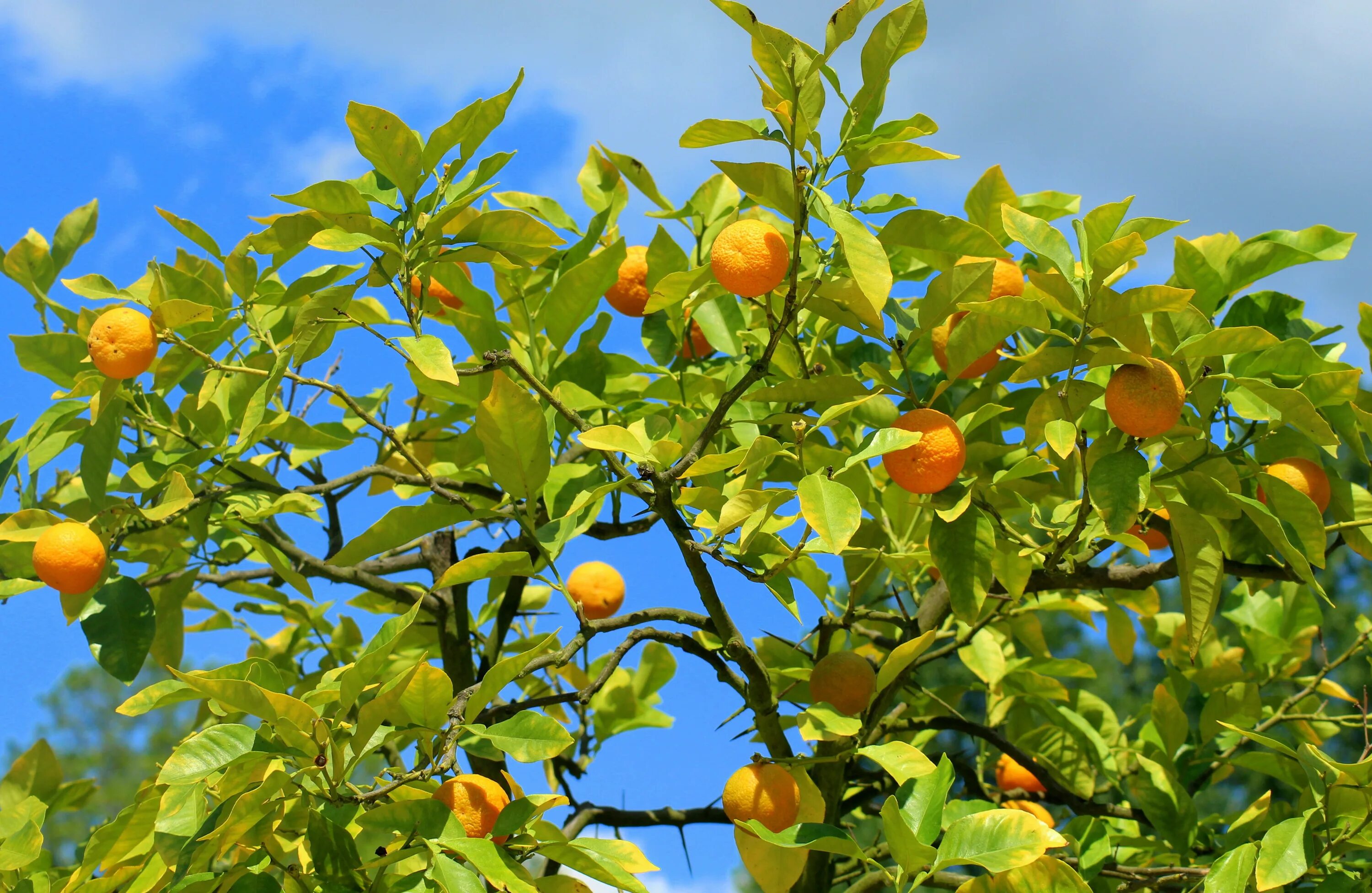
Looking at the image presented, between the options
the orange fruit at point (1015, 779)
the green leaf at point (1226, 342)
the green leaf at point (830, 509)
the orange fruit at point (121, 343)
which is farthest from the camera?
the orange fruit at point (1015, 779)

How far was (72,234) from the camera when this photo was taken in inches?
61.3

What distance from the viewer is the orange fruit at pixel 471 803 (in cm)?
106

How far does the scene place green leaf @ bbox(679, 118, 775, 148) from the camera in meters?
1.01

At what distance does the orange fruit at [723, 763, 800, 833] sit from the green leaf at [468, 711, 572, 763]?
0.88 feet

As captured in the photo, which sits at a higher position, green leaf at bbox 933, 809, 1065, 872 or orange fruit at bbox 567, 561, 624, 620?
orange fruit at bbox 567, 561, 624, 620

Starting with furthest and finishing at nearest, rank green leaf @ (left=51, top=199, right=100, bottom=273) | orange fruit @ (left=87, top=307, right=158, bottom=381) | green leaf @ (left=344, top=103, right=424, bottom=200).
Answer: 1. green leaf @ (left=51, top=199, right=100, bottom=273)
2. orange fruit @ (left=87, top=307, right=158, bottom=381)
3. green leaf @ (left=344, top=103, right=424, bottom=200)

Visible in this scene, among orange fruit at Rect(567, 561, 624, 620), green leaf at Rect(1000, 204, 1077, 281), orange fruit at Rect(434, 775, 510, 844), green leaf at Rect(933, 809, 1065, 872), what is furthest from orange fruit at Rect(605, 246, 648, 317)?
green leaf at Rect(933, 809, 1065, 872)

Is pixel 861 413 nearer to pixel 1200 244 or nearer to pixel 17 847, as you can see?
pixel 1200 244

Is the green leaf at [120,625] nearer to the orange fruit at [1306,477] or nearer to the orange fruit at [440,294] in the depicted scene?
the orange fruit at [440,294]

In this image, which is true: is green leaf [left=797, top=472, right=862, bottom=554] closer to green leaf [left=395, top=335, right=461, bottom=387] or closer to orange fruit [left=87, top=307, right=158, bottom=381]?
green leaf [left=395, top=335, right=461, bottom=387]

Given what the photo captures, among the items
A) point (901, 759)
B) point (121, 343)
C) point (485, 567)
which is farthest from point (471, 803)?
point (121, 343)

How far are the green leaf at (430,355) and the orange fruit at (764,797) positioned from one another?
546 mm

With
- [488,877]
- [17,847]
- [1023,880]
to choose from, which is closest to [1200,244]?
[1023,880]

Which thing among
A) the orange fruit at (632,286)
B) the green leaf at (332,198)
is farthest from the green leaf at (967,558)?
the green leaf at (332,198)
